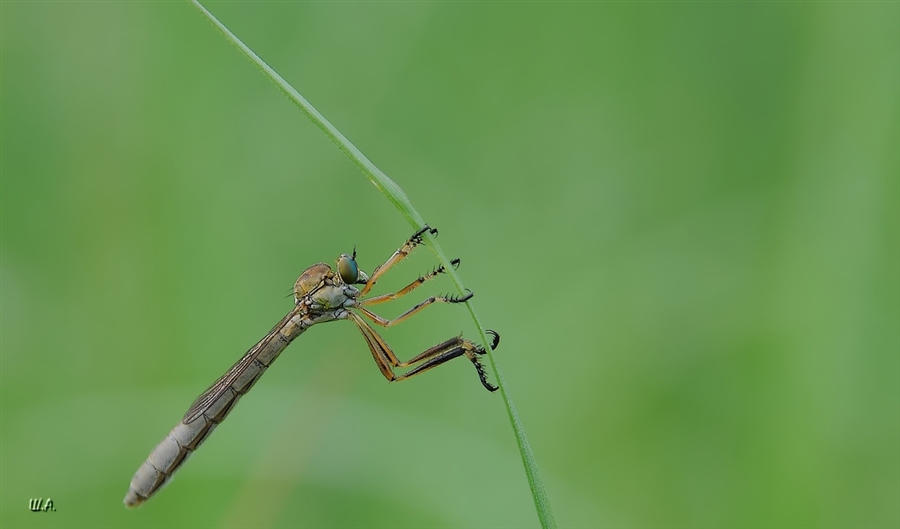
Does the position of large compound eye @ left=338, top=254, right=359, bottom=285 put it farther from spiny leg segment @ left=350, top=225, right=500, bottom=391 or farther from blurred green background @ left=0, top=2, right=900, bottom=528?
blurred green background @ left=0, top=2, right=900, bottom=528

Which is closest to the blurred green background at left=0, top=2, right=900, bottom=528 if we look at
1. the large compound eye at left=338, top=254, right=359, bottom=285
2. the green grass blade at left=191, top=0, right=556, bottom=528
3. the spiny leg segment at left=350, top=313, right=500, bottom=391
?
the spiny leg segment at left=350, top=313, right=500, bottom=391

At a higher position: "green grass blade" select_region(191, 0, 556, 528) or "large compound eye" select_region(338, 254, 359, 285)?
"large compound eye" select_region(338, 254, 359, 285)

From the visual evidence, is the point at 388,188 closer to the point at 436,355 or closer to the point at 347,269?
the point at 436,355

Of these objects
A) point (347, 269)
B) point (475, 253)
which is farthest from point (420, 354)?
point (475, 253)

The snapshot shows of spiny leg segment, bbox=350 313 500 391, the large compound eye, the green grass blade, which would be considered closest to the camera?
the green grass blade

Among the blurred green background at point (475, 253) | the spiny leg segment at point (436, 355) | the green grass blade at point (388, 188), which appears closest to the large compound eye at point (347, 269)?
the spiny leg segment at point (436, 355)

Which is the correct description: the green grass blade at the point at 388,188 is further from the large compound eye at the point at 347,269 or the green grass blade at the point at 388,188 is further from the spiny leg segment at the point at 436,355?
Result: the large compound eye at the point at 347,269
